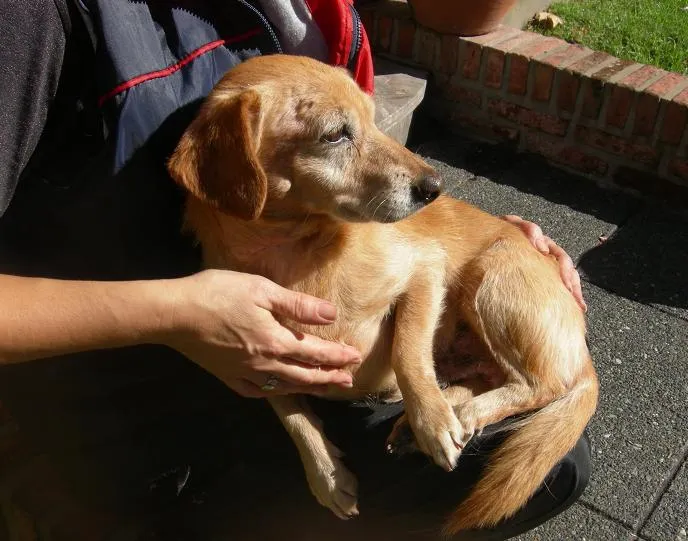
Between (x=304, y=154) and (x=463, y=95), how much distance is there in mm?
2668

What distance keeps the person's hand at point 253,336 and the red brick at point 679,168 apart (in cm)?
256

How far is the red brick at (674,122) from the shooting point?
3.62 metres

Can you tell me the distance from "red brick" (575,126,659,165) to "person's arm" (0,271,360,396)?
2539mm

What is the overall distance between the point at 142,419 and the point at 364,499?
0.62 meters

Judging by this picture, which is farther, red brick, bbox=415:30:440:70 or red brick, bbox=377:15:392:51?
red brick, bbox=377:15:392:51

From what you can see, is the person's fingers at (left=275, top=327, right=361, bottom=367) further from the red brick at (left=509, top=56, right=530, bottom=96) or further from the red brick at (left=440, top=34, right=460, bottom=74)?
the red brick at (left=440, top=34, right=460, bottom=74)

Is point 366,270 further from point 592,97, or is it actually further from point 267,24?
point 592,97

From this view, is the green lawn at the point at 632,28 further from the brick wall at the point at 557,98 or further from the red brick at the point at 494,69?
the red brick at the point at 494,69

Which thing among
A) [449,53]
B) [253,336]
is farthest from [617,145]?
[253,336]

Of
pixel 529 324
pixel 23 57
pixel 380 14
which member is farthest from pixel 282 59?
pixel 380 14

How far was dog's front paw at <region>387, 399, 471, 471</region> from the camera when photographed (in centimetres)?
182

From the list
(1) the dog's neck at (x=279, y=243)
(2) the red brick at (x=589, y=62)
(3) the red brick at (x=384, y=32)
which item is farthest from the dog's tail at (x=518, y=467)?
(3) the red brick at (x=384, y=32)

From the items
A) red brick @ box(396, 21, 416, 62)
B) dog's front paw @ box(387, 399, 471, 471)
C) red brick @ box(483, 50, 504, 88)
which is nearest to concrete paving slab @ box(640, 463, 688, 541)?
dog's front paw @ box(387, 399, 471, 471)

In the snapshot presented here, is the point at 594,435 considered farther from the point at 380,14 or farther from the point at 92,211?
the point at 380,14
